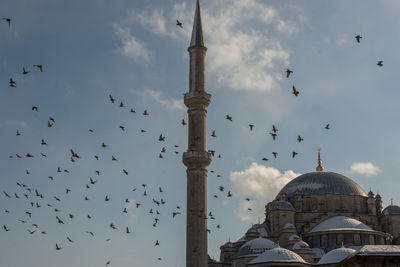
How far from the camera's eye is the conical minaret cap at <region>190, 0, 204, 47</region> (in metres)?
32.7

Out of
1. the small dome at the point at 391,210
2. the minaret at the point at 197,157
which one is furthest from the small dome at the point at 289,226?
the minaret at the point at 197,157

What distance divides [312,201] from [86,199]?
25.2 meters

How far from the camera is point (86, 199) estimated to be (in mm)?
24422

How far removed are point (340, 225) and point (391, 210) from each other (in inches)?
219

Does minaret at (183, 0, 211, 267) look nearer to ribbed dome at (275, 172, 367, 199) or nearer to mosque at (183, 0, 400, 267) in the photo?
mosque at (183, 0, 400, 267)

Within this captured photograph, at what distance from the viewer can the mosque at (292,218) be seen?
30516 mm

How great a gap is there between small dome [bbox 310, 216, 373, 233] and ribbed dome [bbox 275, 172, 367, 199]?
10.6 ft

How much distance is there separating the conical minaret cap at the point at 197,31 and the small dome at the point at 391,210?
20.9 meters

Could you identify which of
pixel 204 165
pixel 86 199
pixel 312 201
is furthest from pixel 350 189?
pixel 86 199

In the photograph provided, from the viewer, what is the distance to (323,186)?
46.7 metres

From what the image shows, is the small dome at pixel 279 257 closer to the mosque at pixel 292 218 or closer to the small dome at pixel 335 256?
the mosque at pixel 292 218

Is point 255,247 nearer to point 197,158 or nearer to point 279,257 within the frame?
point 279,257

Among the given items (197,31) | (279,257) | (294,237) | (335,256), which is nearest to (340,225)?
(294,237)

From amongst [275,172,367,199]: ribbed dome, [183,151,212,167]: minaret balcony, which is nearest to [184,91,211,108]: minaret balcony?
[183,151,212,167]: minaret balcony
